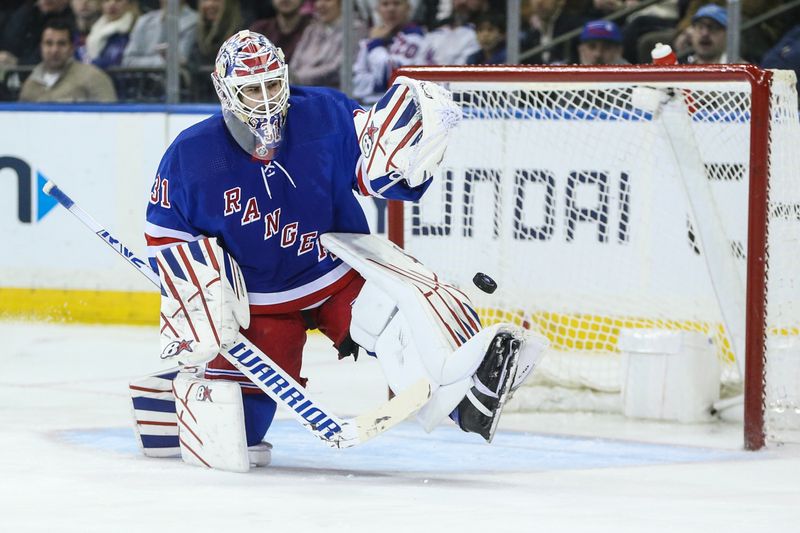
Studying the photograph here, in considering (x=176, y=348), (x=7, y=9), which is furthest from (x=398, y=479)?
(x=7, y=9)

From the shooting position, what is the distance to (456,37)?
19.3 ft

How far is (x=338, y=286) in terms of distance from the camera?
11.5ft

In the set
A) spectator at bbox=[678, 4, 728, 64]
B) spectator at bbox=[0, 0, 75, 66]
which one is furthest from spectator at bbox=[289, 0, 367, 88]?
spectator at bbox=[678, 4, 728, 64]

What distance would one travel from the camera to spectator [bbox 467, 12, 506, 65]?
5.77 m

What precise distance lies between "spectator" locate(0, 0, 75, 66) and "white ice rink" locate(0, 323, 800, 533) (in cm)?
216

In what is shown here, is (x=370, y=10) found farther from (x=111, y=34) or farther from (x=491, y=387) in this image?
(x=491, y=387)

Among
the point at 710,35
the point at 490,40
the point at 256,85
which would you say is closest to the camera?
the point at 256,85

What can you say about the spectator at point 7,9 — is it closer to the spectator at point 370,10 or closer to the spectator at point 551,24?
the spectator at point 370,10

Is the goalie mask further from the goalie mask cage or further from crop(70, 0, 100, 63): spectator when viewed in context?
crop(70, 0, 100, 63): spectator

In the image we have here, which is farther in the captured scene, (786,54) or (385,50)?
(385,50)

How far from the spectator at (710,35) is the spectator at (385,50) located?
112 cm

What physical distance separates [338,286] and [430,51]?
257 cm

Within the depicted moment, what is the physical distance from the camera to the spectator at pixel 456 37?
19.2ft

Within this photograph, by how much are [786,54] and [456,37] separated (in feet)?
4.32
